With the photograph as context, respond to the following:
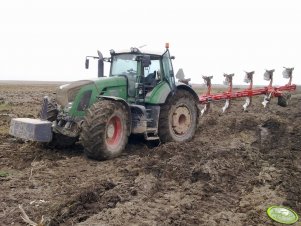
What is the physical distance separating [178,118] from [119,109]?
2.25 meters

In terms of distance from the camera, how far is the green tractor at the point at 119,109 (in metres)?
7.66

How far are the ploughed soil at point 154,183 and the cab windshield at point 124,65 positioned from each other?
167 cm

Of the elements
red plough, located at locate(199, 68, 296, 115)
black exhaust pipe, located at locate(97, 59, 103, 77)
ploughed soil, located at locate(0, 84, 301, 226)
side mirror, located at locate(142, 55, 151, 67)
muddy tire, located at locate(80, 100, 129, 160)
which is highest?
side mirror, located at locate(142, 55, 151, 67)

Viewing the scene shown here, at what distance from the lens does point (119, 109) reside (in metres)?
8.13

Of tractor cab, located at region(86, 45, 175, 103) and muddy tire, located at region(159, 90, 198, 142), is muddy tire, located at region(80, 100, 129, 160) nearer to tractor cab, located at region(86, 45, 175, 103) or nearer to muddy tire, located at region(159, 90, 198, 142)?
tractor cab, located at region(86, 45, 175, 103)

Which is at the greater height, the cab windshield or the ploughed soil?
the cab windshield

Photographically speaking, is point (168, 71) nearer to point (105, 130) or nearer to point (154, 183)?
point (105, 130)

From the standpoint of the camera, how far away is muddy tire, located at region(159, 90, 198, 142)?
945 cm

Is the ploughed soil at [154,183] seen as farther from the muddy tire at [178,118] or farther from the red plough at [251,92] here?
the red plough at [251,92]

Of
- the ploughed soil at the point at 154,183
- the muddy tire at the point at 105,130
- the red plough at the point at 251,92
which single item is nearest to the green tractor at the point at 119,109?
the muddy tire at the point at 105,130

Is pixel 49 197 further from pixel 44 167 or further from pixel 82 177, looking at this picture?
pixel 44 167

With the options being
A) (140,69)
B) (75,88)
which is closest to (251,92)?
(140,69)

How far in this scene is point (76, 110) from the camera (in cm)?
812

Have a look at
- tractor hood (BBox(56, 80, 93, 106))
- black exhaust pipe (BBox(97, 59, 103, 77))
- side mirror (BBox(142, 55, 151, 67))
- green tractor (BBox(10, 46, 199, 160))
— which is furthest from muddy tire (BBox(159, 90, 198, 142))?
tractor hood (BBox(56, 80, 93, 106))
